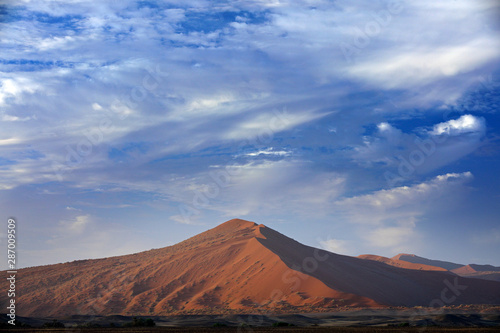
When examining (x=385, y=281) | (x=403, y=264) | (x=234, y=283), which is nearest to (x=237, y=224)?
(x=234, y=283)

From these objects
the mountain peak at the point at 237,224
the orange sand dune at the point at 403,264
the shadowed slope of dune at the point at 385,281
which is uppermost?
the mountain peak at the point at 237,224

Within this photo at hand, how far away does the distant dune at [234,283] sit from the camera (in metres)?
80.6

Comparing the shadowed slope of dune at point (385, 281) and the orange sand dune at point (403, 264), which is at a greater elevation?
the orange sand dune at point (403, 264)

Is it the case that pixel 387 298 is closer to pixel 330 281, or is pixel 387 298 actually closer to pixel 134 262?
pixel 330 281

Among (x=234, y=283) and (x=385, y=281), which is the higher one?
(x=234, y=283)

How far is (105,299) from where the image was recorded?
88938mm

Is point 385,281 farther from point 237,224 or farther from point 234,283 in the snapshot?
point 237,224

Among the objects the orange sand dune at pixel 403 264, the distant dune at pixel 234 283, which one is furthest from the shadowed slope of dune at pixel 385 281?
the orange sand dune at pixel 403 264

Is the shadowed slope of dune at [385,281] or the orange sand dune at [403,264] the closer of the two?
the shadowed slope of dune at [385,281]

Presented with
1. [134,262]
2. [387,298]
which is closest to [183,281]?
[134,262]

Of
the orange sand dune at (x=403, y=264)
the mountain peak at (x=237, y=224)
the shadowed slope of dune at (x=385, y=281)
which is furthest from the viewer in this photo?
the orange sand dune at (x=403, y=264)

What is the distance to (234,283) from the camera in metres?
90.1

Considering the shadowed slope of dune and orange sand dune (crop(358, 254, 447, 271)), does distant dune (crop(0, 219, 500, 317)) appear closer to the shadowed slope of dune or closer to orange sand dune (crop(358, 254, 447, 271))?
the shadowed slope of dune

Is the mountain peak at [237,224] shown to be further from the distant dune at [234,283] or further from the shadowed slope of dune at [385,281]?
the shadowed slope of dune at [385,281]
